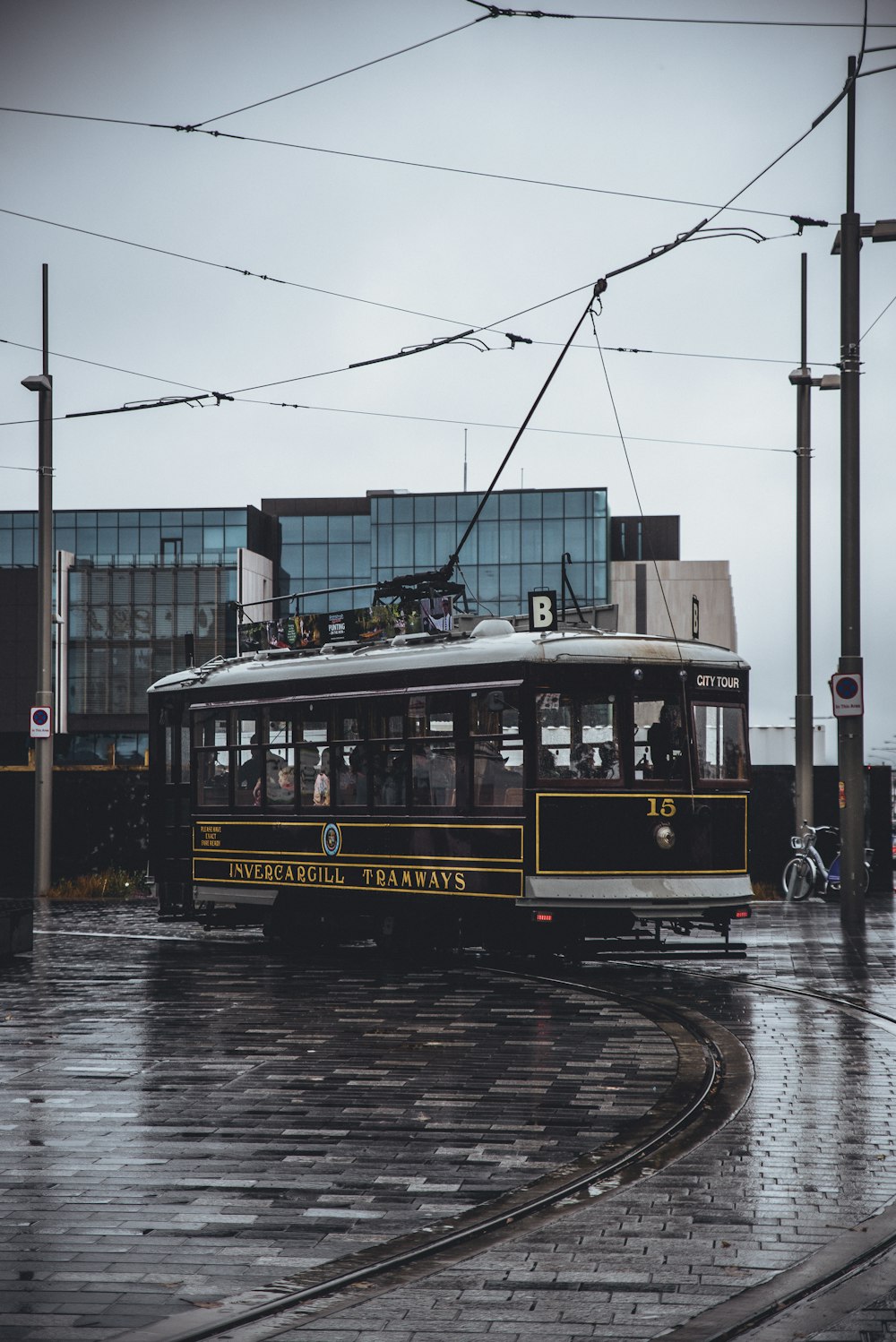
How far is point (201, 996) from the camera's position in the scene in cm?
1296

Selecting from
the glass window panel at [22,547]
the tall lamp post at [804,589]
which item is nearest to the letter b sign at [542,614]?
the tall lamp post at [804,589]

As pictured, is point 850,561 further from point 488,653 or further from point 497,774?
point 497,774

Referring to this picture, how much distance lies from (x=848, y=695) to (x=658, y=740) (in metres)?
5.08

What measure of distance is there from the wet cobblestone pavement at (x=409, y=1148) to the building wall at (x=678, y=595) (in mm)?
72948

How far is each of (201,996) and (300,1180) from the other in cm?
636

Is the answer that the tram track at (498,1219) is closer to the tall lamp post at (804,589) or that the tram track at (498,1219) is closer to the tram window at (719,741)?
the tram window at (719,741)

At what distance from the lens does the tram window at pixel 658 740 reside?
573 inches

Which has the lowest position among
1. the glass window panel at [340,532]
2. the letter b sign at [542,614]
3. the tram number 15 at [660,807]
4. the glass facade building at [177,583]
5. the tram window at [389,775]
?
the tram number 15 at [660,807]

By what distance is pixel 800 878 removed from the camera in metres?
23.1

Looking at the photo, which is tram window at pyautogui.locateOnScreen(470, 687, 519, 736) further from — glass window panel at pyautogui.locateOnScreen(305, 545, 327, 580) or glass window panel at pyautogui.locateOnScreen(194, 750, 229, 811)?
glass window panel at pyautogui.locateOnScreen(305, 545, 327, 580)

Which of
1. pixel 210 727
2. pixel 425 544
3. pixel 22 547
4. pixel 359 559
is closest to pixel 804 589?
pixel 210 727

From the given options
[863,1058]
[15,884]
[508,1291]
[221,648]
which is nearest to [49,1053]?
[863,1058]

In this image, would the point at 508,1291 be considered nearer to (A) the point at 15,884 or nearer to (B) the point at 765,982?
(B) the point at 765,982

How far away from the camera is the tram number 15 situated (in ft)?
47.3
